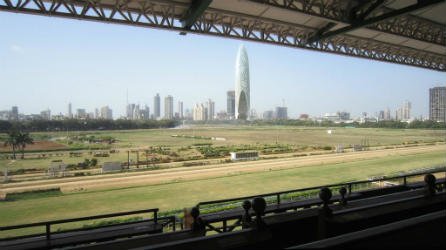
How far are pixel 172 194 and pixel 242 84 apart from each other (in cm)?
10609

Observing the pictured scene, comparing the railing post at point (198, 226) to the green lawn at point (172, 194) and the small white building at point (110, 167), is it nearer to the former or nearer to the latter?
the green lawn at point (172, 194)

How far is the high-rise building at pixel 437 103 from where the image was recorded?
67812 millimetres

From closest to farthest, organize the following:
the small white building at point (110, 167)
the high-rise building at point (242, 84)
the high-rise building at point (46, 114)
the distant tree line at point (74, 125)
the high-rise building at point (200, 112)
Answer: the small white building at point (110, 167) → the distant tree line at point (74, 125) → the high-rise building at point (46, 114) → the high-rise building at point (242, 84) → the high-rise building at point (200, 112)

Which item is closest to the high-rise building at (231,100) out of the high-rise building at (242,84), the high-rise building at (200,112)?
the high-rise building at (200,112)

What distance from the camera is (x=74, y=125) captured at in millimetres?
72250

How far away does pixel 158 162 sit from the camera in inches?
1289

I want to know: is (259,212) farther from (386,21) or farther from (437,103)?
(437,103)

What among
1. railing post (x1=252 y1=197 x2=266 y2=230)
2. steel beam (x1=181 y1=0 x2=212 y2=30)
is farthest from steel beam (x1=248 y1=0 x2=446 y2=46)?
railing post (x1=252 y1=197 x2=266 y2=230)

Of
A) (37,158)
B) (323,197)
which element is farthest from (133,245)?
(37,158)

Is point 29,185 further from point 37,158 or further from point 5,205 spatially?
point 37,158

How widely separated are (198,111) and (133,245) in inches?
7324

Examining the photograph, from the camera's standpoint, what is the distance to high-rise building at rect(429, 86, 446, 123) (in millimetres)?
67812

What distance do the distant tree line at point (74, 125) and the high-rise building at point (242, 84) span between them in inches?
1104

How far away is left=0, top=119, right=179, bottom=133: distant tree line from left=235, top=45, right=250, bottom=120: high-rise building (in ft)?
92.0
